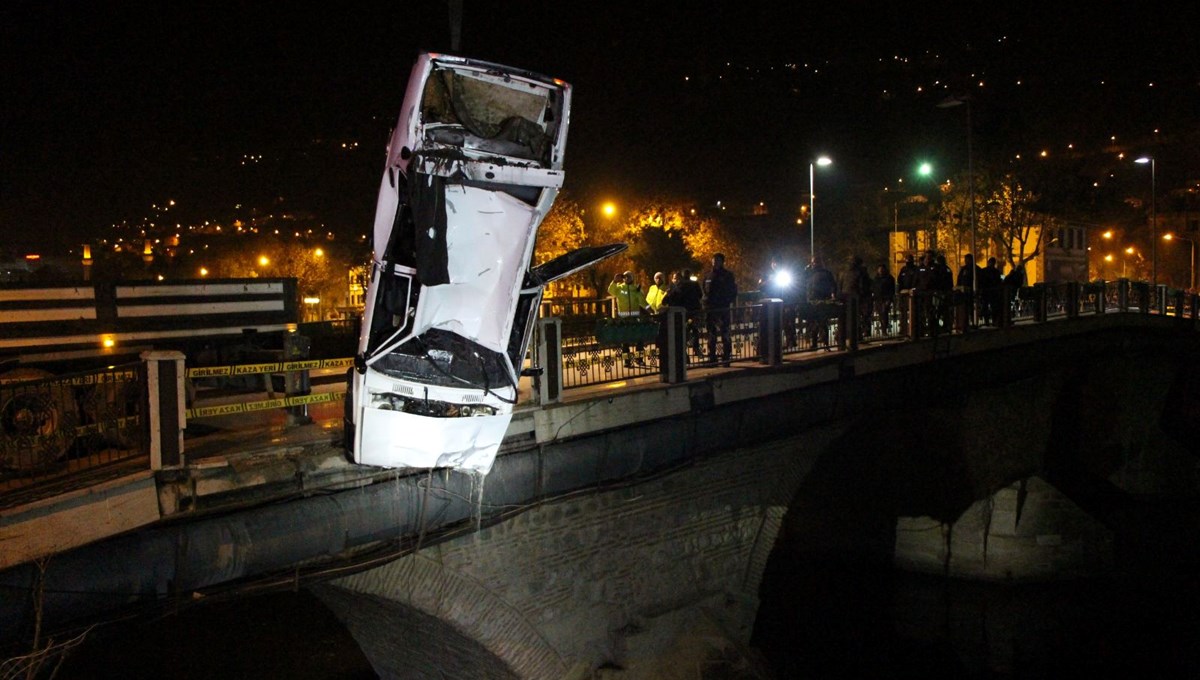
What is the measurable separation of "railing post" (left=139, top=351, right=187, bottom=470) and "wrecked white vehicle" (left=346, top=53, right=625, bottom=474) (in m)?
1.21

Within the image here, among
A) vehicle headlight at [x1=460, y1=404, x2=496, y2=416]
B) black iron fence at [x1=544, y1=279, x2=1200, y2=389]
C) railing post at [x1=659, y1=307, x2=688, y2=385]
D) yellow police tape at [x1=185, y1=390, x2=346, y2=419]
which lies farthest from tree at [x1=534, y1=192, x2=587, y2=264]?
vehicle headlight at [x1=460, y1=404, x2=496, y2=416]

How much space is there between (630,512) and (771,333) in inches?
140

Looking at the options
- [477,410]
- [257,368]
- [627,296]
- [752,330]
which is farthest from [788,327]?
[257,368]

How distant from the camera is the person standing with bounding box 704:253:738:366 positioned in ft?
38.5

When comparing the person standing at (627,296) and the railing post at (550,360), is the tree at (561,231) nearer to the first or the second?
the person standing at (627,296)

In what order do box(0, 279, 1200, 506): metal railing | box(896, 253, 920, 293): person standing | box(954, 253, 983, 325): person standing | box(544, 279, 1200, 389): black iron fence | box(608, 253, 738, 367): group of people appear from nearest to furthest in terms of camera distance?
1. box(0, 279, 1200, 506): metal railing
2. box(544, 279, 1200, 389): black iron fence
3. box(608, 253, 738, 367): group of people
4. box(954, 253, 983, 325): person standing
5. box(896, 253, 920, 293): person standing

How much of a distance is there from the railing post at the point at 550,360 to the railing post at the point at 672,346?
1840 mm

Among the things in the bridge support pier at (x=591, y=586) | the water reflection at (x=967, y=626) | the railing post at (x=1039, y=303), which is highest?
the railing post at (x=1039, y=303)

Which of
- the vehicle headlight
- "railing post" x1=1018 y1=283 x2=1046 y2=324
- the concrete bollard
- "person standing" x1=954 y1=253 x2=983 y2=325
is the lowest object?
the vehicle headlight

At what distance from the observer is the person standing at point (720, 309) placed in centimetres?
1175

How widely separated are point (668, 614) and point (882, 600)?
26.2 ft

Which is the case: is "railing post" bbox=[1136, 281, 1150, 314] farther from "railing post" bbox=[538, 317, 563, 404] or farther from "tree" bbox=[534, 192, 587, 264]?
"railing post" bbox=[538, 317, 563, 404]

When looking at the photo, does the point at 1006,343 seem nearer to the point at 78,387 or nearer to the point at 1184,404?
the point at 1184,404

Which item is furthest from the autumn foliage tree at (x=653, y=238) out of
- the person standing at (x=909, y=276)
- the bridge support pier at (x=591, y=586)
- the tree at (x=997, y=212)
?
the bridge support pier at (x=591, y=586)
